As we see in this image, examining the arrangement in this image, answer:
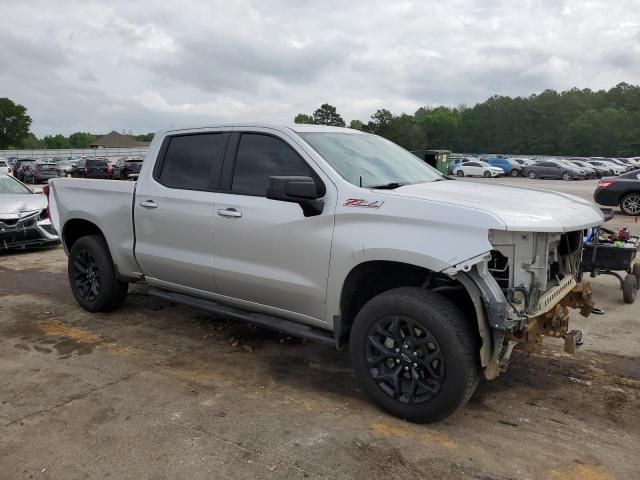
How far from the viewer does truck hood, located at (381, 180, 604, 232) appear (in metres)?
3.16

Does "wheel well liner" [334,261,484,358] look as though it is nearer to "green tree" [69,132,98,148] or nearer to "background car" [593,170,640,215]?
"background car" [593,170,640,215]

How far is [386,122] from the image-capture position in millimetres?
92500

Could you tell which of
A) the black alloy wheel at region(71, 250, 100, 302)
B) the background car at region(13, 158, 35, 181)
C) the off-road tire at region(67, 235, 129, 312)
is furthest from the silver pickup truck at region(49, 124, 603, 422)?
the background car at region(13, 158, 35, 181)

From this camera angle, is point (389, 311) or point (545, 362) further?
point (545, 362)

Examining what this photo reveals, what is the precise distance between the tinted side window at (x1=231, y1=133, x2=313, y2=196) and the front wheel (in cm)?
121

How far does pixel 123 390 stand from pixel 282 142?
2.16m

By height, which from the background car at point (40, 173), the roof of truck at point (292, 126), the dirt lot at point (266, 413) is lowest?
the dirt lot at point (266, 413)

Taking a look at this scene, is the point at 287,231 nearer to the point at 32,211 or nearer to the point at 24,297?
the point at 24,297

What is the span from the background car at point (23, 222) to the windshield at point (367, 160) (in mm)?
6535

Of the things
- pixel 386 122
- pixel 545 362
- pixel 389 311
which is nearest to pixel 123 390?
pixel 389 311

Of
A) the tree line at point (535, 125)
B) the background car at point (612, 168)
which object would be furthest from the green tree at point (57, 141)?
the background car at point (612, 168)

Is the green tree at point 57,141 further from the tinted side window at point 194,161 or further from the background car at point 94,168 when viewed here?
the tinted side window at point 194,161

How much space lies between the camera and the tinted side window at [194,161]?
456 cm

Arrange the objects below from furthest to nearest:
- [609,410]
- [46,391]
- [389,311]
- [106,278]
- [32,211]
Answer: [32,211] < [106,278] < [46,391] < [609,410] < [389,311]
